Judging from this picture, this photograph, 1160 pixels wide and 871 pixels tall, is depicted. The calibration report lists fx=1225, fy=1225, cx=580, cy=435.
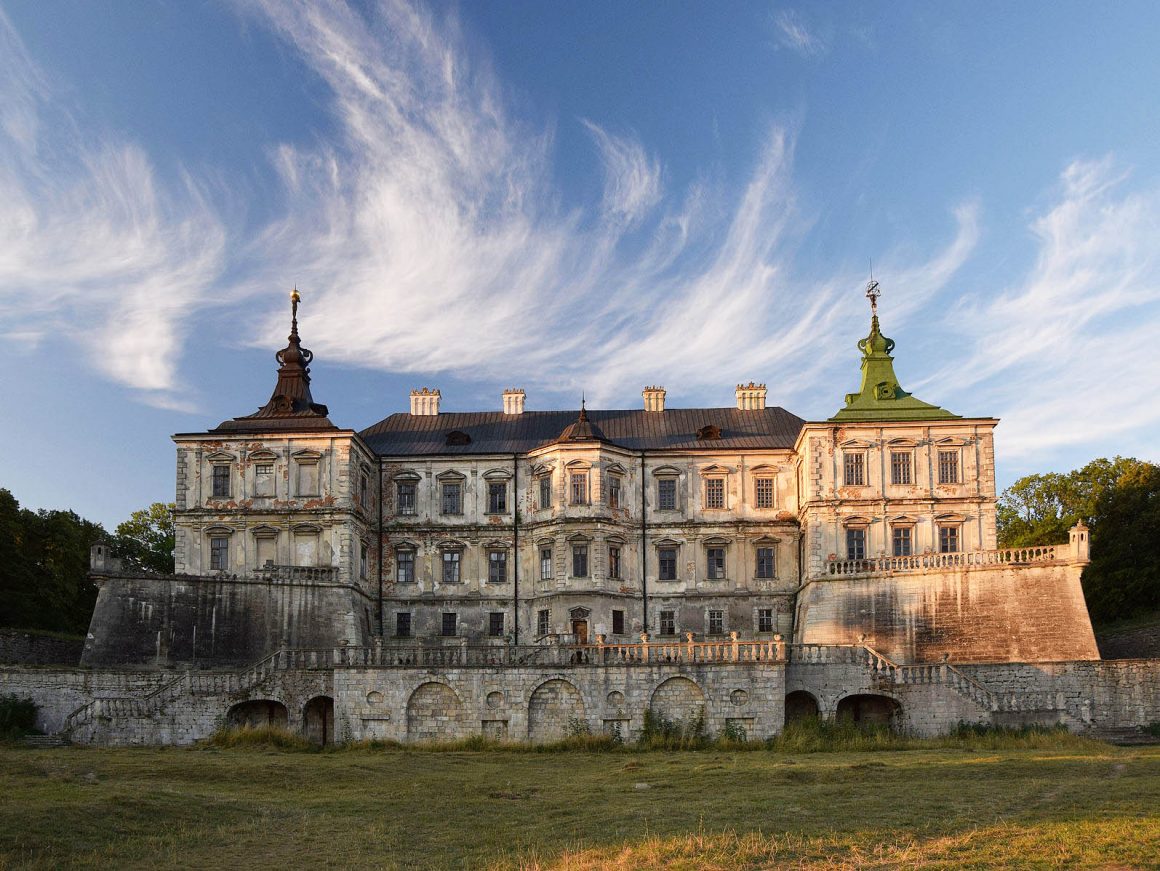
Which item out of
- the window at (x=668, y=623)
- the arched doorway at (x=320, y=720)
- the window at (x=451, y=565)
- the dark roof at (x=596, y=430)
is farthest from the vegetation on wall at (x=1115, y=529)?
the arched doorway at (x=320, y=720)

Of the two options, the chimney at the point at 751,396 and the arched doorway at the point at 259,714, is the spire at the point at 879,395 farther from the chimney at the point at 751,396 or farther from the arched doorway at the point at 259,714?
the arched doorway at the point at 259,714

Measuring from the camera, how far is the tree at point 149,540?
66438 mm

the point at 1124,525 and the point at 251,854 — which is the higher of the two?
the point at 1124,525

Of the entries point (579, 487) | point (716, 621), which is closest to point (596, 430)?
point (579, 487)

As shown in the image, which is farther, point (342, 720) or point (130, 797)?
point (342, 720)

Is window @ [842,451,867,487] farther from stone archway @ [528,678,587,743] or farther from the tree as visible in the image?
the tree

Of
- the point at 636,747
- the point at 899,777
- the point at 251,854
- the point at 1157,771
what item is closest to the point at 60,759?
the point at 251,854

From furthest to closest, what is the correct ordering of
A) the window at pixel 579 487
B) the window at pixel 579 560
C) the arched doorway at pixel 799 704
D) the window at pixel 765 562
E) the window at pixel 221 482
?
the window at pixel 765 562 → the window at pixel 579 487 → the window at pixel 579 560 → the window at pixel 221 482 → the arched doorway at pixel 799 704

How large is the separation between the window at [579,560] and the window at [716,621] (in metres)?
5.70

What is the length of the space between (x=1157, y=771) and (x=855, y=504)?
22.0 meters

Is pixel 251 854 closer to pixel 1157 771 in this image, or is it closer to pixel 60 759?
pixel 60 759

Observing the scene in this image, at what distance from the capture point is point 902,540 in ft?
158

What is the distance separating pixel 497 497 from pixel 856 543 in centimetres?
1533

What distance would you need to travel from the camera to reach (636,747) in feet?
118
